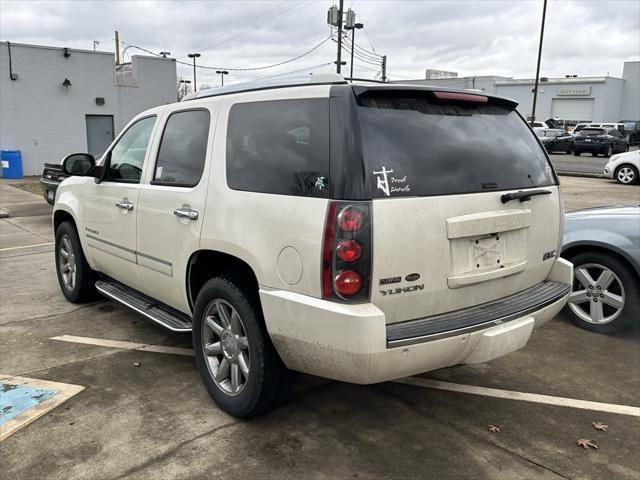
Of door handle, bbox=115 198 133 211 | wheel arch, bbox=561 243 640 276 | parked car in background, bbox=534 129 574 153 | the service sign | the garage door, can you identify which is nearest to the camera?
door handle, bbox=115 198 133 211

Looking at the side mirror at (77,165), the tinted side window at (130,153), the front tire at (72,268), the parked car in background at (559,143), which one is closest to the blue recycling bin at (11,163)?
the front tire at (72,268)

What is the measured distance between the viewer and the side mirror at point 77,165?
496 cm

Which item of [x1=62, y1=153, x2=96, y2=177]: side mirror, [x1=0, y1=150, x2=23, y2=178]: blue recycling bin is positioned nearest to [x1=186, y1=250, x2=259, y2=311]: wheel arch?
[x1=62, y1=153, x2=96, y2=177]: side mirror

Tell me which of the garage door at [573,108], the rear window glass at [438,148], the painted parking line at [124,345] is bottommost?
the painted parking line at [124,345]

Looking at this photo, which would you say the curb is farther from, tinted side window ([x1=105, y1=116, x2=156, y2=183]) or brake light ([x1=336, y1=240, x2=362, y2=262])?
brake light ([x1=336, y1=240, x2=362, y2=262])

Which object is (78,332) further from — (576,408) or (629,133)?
(629,133)

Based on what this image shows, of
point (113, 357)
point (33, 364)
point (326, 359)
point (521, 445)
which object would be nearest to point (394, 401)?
point (521, 445)

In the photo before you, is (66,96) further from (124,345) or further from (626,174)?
(626,174)

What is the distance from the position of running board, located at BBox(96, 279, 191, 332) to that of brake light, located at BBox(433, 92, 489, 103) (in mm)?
2179

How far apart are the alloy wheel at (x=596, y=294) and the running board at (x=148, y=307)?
3381 mm

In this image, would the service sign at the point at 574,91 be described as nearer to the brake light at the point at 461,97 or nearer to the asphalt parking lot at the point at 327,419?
the asphalt parking lot at the point at 327,419

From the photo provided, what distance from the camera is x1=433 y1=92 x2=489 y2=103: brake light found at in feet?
10.1

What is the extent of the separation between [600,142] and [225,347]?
3130 cm

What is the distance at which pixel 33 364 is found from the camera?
4.19m
